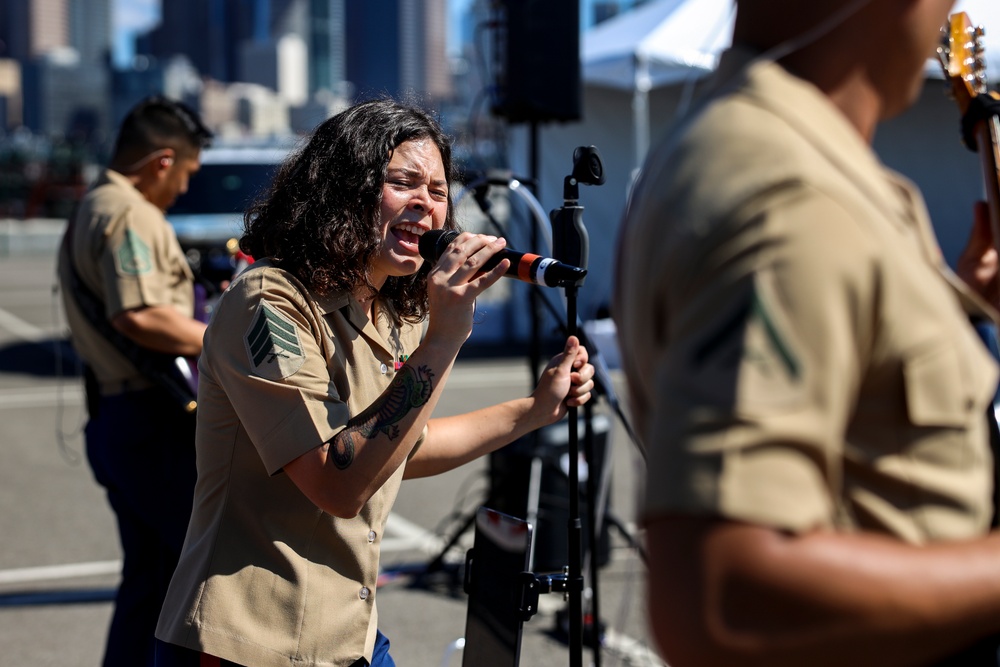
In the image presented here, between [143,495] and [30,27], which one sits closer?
[143,495]

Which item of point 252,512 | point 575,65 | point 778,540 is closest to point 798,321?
point 778,540

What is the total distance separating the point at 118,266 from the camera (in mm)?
3812

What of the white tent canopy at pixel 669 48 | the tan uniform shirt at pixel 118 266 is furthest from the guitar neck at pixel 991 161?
the white tent canopy at pixel 669 48

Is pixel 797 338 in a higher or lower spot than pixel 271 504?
higher

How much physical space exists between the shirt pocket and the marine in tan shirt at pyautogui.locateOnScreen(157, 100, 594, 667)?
3.68 ft

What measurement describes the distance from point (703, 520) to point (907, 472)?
0.62 feet

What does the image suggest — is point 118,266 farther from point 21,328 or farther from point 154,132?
point 21,328

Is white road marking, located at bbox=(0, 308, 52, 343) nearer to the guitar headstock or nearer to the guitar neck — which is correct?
the guitar headstock

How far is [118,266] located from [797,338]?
334 centimetres

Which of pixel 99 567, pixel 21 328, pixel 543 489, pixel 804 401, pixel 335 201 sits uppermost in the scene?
pixel 335 201

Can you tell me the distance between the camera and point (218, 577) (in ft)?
6.50

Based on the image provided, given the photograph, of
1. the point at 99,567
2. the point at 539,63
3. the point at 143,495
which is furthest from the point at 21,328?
the point at 143,495

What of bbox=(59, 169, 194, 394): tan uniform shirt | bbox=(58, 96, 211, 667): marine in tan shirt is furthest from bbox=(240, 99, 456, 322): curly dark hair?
bbox=(59, 169, 194, 394): tan uniform shirt

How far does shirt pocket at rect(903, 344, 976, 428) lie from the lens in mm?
907
